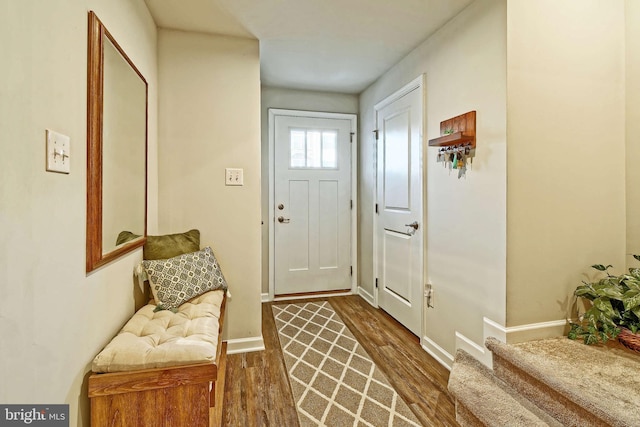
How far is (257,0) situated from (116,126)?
1149 millimetres

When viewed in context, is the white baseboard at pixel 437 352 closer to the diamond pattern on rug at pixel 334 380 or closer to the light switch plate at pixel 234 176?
the diamond pattern on rug at pixel 334 380

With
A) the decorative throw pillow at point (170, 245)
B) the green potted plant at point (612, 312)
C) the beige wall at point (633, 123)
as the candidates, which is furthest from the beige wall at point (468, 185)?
the decorative throw pillow at point (170, 245)

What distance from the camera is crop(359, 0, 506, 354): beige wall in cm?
168

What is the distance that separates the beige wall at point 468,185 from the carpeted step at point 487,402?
0.23 metres

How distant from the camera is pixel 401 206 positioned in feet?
8.73

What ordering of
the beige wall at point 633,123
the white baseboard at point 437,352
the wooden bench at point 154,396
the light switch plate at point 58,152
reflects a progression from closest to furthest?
the light switch plate at point 58,152, the wooden bench at point 154,396, the beige wall at point 633,123, the white baseboard at point 437,352

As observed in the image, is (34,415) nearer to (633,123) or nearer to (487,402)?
(487,402)

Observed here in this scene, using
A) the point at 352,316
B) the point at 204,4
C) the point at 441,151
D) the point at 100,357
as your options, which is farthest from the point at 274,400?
the point at 204,4

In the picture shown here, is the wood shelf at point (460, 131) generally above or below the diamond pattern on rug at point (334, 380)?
above

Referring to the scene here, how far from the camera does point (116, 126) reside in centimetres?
141

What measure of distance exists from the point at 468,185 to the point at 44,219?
2002mm

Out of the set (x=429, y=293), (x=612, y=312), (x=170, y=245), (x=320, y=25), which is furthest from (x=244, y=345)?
(x=320, y=25)

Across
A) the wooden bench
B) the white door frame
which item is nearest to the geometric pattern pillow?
the wooden bench

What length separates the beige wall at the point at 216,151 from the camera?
216 cm
